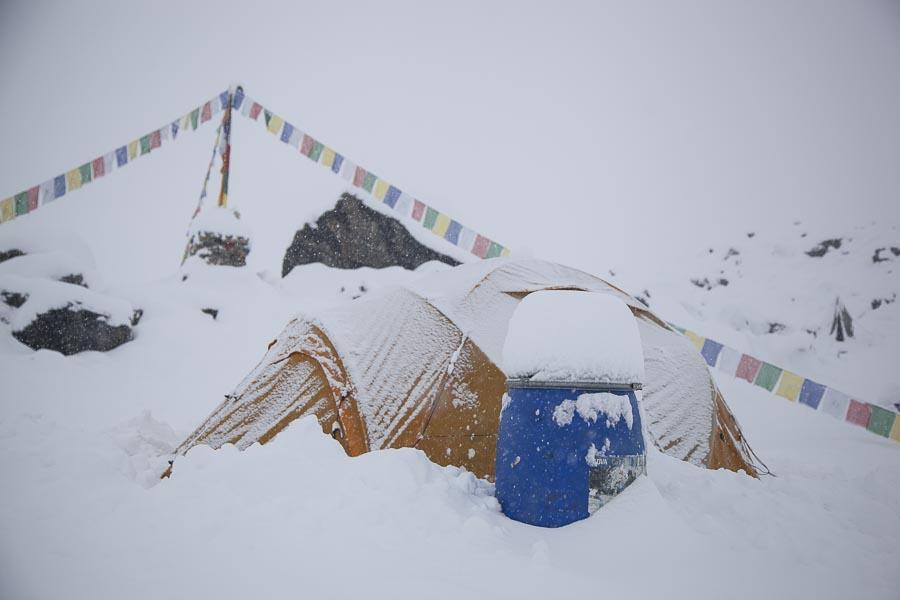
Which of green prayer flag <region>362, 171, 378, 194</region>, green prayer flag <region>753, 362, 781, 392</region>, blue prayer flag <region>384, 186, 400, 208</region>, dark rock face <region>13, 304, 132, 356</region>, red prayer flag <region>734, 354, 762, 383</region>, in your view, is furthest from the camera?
green prayer flag <region>362, 171, 378, 194</region>

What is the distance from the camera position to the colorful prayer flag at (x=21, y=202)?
412 inches

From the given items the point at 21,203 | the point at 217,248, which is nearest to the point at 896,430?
the point at 217,248

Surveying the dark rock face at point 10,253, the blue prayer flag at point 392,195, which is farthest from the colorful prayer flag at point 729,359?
the dark rock face at point 10,253

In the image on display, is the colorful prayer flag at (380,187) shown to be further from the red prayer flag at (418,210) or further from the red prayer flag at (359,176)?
the red prayer flag at (418,210)

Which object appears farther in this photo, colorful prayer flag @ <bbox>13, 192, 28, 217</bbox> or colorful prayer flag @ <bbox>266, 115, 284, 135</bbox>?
colorful prayer flag @ <bbox>266, 115, 284, 135</bbox>

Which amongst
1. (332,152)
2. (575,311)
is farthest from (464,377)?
(332,152)

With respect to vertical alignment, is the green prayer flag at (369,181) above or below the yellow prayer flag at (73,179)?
above

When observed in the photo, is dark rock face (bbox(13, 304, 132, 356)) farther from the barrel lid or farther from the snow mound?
the barrel lid

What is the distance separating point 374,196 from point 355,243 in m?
5.61

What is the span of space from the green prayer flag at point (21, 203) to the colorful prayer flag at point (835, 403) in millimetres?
14214

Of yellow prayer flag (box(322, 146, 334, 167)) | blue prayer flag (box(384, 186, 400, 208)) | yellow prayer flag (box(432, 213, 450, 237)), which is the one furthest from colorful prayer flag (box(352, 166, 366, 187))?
yellow prayer flag (box(432, 213, 450, 237))

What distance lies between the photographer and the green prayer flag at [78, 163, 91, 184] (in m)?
11.0

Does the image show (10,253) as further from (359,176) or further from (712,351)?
(712,351)

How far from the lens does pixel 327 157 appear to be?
1157 centimetres
